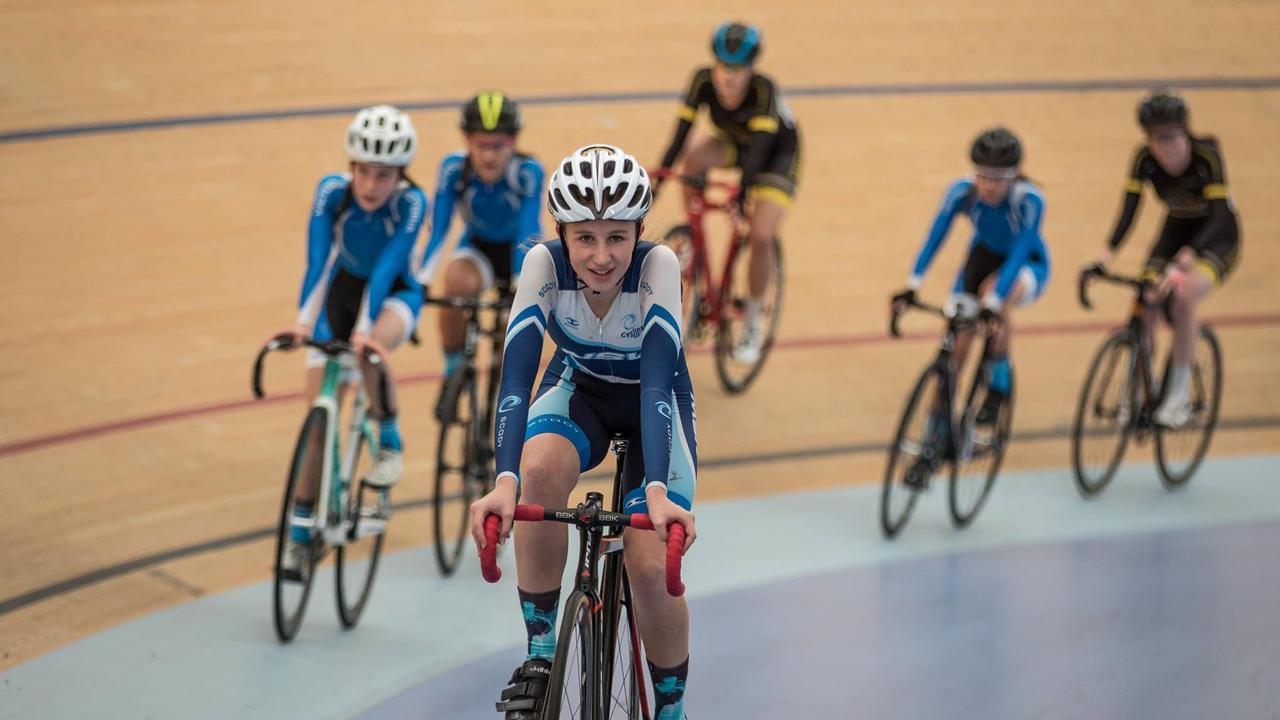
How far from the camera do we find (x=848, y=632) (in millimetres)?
4316

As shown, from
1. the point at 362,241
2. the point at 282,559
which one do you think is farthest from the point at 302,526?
the point at 362,241

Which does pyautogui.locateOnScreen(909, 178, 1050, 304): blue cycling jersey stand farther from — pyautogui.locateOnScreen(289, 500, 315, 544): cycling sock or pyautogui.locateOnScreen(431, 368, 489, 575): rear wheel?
pyautogui.locateOnScreen(289, 500, 315, 544): cycling sock

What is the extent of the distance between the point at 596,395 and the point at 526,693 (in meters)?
0.64

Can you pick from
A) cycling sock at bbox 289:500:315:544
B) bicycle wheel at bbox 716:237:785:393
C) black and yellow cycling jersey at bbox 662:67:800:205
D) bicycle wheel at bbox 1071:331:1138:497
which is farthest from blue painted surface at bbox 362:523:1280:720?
black and yellow cycling jersey at bbox 662:67:800:205

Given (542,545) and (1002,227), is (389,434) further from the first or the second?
(1002,227)

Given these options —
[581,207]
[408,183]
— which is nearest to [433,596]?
[408,183]

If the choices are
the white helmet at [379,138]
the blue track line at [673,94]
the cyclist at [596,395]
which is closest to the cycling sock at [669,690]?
the cyclist at [596,395]

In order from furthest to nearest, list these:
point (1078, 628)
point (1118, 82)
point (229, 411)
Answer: point (1118, 82) → point (229, 411) → point (1078, 628)

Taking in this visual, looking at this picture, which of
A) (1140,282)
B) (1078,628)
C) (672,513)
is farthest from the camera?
(1140,282)

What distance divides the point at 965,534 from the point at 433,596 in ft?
6.08

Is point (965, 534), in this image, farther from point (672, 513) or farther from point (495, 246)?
point (672, 513)

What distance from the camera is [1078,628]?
4.39 metres

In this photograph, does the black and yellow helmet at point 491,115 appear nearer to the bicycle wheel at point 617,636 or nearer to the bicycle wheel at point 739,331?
the bicycle wheel at point 739,331

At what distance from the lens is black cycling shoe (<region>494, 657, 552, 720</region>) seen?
2.72 m
